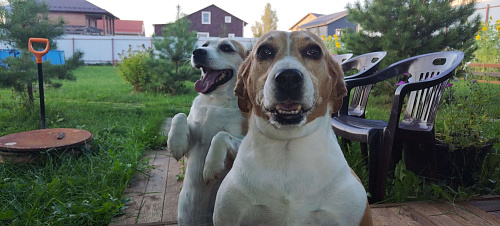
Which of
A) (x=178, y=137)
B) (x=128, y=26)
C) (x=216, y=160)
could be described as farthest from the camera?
(x=128, y=26)

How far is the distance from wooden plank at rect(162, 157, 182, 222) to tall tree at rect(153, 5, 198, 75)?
576cm

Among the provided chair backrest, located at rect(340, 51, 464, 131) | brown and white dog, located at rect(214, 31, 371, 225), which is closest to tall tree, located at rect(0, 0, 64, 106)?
chair backrest, located at rect(340, 51, 464, 131)

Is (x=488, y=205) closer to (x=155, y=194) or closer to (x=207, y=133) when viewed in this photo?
(x=207, y=133)

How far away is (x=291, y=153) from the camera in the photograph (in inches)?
57.0

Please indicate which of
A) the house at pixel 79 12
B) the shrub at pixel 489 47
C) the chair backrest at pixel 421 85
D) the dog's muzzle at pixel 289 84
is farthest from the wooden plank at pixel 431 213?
the house at pixel 79 12

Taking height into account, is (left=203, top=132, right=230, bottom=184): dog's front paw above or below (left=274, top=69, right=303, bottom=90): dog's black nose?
below

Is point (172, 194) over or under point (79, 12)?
under

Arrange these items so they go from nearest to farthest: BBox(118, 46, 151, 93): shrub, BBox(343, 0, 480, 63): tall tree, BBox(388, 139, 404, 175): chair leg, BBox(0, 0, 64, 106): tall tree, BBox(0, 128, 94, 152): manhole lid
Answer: BBox(388, 139, 404, 175): chair leg < BBox(0, 128, 94, 152): manhole lid < BBox(0, 0, 64, 106): tall tree < BBox(343, 0, 480, 63): tall tree < BBox(118, 46, 151, 93): shrub

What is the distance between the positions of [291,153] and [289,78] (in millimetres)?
291

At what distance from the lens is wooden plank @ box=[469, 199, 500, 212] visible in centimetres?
276

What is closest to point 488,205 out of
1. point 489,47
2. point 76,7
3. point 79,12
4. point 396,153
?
point 396,153

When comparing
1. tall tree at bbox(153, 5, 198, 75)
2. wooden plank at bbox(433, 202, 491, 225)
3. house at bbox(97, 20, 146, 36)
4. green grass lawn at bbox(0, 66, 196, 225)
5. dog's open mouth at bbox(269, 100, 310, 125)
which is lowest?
green grass lawn at bbox(0, 66, 196, 225)

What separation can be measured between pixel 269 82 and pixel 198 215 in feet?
3.52

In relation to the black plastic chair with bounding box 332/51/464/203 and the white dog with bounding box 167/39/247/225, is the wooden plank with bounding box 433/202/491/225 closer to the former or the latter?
the black plastic chair with bounding box 332/51/464/203
